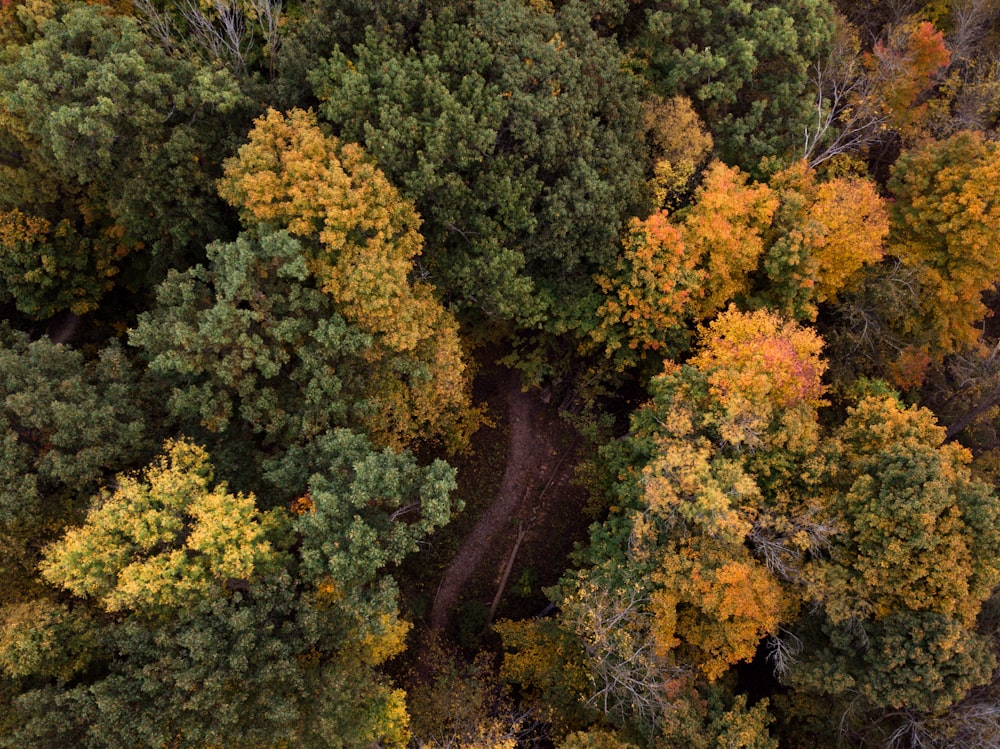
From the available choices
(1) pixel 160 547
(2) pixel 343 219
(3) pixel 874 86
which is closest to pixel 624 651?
(1) pixel 160 547

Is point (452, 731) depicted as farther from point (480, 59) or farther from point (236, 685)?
point (480, 59)

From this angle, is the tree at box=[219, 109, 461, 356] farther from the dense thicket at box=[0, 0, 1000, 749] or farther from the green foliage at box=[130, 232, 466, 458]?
the green foliage at box=[130, 232, 466, 458]

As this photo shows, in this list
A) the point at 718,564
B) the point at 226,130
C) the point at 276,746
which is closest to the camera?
the point at 276,746

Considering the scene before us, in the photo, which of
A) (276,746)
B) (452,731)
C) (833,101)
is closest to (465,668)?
(452,731)

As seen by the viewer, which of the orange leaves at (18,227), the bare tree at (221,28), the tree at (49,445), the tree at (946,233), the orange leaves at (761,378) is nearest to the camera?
the tree at (49,445)

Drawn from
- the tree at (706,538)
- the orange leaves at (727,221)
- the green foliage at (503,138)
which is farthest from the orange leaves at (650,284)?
the tree at (706,538)

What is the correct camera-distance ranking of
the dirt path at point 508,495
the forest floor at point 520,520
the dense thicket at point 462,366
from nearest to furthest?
the dense thicket at point 462,366
the dirt path at point 508,495
the forest floor at point 520,520

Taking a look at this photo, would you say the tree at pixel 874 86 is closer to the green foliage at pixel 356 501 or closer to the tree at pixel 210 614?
the green foliage at pixel 356 501
